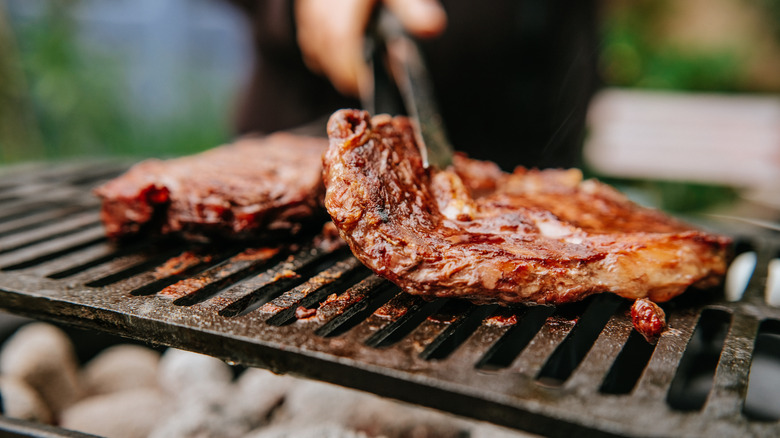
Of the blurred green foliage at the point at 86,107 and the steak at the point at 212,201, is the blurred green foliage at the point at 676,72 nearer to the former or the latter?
the blurred green foliage at the point at 86,107

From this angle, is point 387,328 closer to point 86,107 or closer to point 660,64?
point 86,107

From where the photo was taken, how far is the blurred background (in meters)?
7.34

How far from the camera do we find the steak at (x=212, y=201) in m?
2.17

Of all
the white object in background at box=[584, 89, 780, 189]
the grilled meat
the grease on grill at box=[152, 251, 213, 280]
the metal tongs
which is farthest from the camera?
the white object in background at box=[584, 89, 780, 189]

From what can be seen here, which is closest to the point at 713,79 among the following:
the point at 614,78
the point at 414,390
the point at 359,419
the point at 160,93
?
the point at 614,78

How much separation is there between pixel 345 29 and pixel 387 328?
90.3 inches

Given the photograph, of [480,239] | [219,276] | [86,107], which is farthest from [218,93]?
[480,239]

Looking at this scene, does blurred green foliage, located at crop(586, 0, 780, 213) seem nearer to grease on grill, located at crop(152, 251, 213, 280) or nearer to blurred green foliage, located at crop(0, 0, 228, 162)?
blurred green foliage, located at crop(0, 0, 228, 162)

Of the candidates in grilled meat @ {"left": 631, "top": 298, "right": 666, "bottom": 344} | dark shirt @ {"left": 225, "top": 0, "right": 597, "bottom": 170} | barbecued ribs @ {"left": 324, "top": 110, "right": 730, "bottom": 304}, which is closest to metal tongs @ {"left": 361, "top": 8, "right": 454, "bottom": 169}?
barbecued ribs @ {"left": 324, "top": 110, "right": 730, "bottom": 304}

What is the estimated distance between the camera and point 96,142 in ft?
26.0

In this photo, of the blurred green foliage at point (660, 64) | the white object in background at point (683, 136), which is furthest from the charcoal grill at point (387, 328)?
the blurred green foliage at point (660, 64)

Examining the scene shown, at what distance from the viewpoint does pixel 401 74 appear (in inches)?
111

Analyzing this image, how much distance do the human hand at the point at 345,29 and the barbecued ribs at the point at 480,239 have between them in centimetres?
104

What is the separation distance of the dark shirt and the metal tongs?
1.53 m
